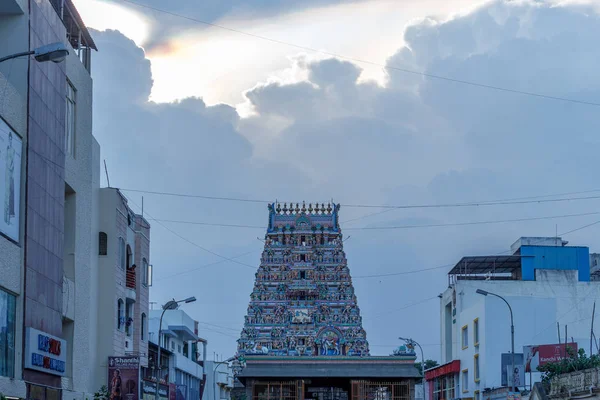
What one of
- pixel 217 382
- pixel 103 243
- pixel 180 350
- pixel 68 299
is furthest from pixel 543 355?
pixel 217 382

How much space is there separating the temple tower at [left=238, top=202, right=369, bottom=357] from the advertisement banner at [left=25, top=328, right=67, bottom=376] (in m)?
62.7

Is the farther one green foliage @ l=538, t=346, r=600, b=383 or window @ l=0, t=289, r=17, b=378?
green foliage @ l=538, t=346, r=600, b=383

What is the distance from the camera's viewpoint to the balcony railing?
52.9 m

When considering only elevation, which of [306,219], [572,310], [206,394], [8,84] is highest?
[306,219]

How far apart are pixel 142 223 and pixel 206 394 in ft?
180

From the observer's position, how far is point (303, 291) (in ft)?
335

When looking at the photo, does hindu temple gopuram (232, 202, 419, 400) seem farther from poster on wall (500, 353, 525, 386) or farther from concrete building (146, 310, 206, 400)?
poster on wall (500, 353, 525, 386)

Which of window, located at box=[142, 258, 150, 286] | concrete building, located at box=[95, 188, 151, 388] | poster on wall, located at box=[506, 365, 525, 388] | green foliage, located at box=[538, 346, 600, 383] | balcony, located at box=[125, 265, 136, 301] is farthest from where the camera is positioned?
window, located at box=[142, 258, 150, 286]

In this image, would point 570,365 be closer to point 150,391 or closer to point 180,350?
point 150,391

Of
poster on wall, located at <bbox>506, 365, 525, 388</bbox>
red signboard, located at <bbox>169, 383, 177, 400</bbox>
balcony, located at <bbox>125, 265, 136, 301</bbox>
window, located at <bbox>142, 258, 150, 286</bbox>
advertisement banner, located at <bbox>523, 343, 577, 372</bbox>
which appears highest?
window, located at <bbox>142, 258, 150, 286</bbox>

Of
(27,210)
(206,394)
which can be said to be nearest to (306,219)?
(206,394)

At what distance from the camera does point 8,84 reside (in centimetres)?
3055

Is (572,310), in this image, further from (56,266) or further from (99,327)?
(56,266)

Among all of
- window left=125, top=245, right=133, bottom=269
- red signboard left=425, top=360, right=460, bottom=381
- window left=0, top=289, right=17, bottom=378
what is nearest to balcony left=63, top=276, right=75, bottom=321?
window left=0, top=289, right=17, bottom=378
